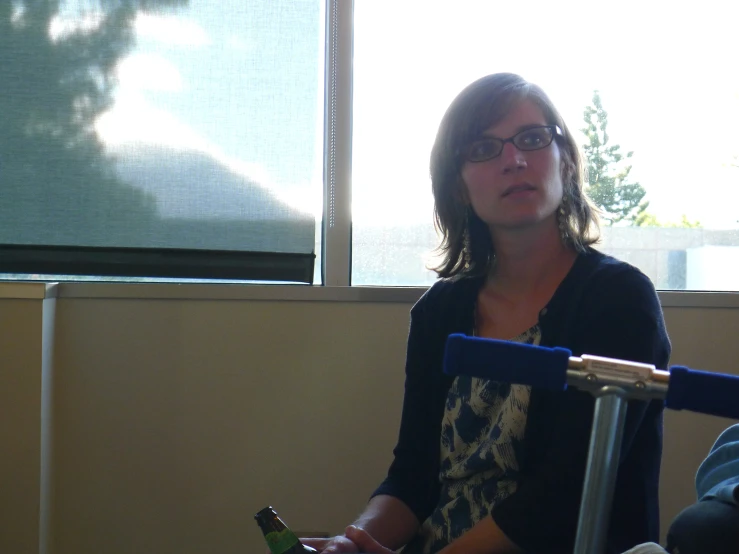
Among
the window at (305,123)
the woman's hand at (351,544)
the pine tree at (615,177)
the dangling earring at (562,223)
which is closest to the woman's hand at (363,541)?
the woman's hand at (351,544)

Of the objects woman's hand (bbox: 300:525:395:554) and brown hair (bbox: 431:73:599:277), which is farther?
brown hair (bbox: 431:73:599:277)

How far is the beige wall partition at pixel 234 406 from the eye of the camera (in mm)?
1887

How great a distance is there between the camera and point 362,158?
202 cm

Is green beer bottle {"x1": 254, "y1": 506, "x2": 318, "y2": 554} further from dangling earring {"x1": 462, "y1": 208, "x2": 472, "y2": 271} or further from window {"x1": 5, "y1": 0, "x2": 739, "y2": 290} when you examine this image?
window {"x1": 5, "y1": 0, "x2": 739, "y2": 290}

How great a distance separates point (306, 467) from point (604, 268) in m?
0.99

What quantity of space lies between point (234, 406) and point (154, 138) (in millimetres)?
692

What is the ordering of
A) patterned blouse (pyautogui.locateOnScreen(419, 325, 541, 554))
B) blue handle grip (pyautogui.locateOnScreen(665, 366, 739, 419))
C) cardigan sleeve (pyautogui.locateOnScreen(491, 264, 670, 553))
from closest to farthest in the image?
blue handle grip (pyautogui.locateOnScreen(665, 366, 739, 419))
cardigan sleeve (pyautogui.locateOnScreen(491, 264, 670, 553))
patterned blouse (pyautogui.locateOnScreen(419, 325, 541, 554))

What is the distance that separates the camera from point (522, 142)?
4.28ft

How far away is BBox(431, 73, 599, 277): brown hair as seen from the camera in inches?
52.0

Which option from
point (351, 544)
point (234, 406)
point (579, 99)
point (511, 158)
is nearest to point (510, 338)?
point (511, 158)

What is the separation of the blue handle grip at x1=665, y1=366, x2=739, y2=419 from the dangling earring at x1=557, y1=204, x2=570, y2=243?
80 cm

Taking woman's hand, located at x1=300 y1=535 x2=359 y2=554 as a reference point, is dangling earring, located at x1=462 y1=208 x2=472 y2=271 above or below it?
above

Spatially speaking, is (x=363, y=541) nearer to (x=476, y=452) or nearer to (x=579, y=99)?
(x=476, y=452)

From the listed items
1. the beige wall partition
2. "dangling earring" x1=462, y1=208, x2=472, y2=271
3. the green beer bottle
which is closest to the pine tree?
the beige wall partition
